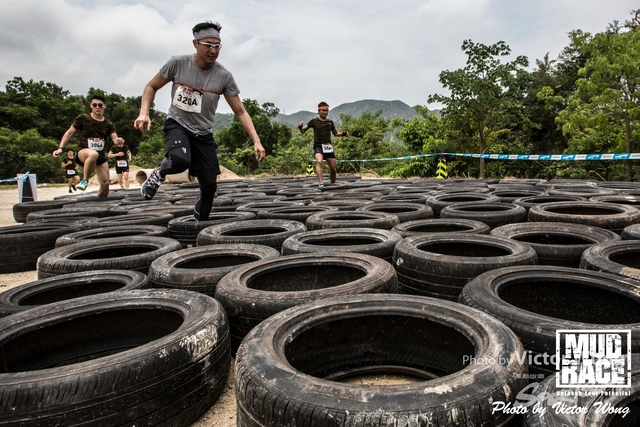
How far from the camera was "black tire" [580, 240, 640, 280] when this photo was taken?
99.1 inches

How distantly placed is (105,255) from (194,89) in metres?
1.96

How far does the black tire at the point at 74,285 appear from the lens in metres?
2.78

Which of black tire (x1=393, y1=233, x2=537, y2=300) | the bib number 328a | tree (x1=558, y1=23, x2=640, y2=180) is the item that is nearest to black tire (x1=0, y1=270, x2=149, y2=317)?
black tire (x1=393, y1=233, x2=537, y2=300)

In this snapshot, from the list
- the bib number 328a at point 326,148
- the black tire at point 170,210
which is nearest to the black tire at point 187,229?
the black tire at point 170,210

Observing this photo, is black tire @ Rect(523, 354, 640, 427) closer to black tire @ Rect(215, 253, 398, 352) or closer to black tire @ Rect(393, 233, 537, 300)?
black tire @ Rect(215, 253, 398, 352)

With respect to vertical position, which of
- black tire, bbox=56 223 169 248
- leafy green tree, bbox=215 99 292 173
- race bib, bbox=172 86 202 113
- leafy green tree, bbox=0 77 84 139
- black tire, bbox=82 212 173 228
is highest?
leafy green tree, bbox=0 77 84 139

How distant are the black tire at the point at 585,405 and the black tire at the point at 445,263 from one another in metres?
1.32

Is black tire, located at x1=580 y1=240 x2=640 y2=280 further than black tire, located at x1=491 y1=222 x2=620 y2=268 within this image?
No

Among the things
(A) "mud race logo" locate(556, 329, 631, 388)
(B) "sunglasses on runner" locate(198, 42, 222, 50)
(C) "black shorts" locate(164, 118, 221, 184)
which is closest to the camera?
(A) "mud race logo" locate(556, 329, 631, 388)

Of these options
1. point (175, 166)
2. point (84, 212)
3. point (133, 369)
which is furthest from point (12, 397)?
point (84, 212)

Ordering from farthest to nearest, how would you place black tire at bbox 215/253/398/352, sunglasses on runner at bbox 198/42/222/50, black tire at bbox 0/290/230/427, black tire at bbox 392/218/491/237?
sunglasses on runner at bbox 198/42/222/50 → black tire at bbox 392/218/491/237 → black tire at bbox 215/253/398/352 → black tire at bbox 0/290/230/427

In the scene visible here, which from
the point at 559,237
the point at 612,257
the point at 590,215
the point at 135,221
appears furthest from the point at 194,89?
the point at 590,215

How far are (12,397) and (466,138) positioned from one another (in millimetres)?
17581

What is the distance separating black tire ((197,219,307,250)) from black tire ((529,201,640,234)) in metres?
2.56
